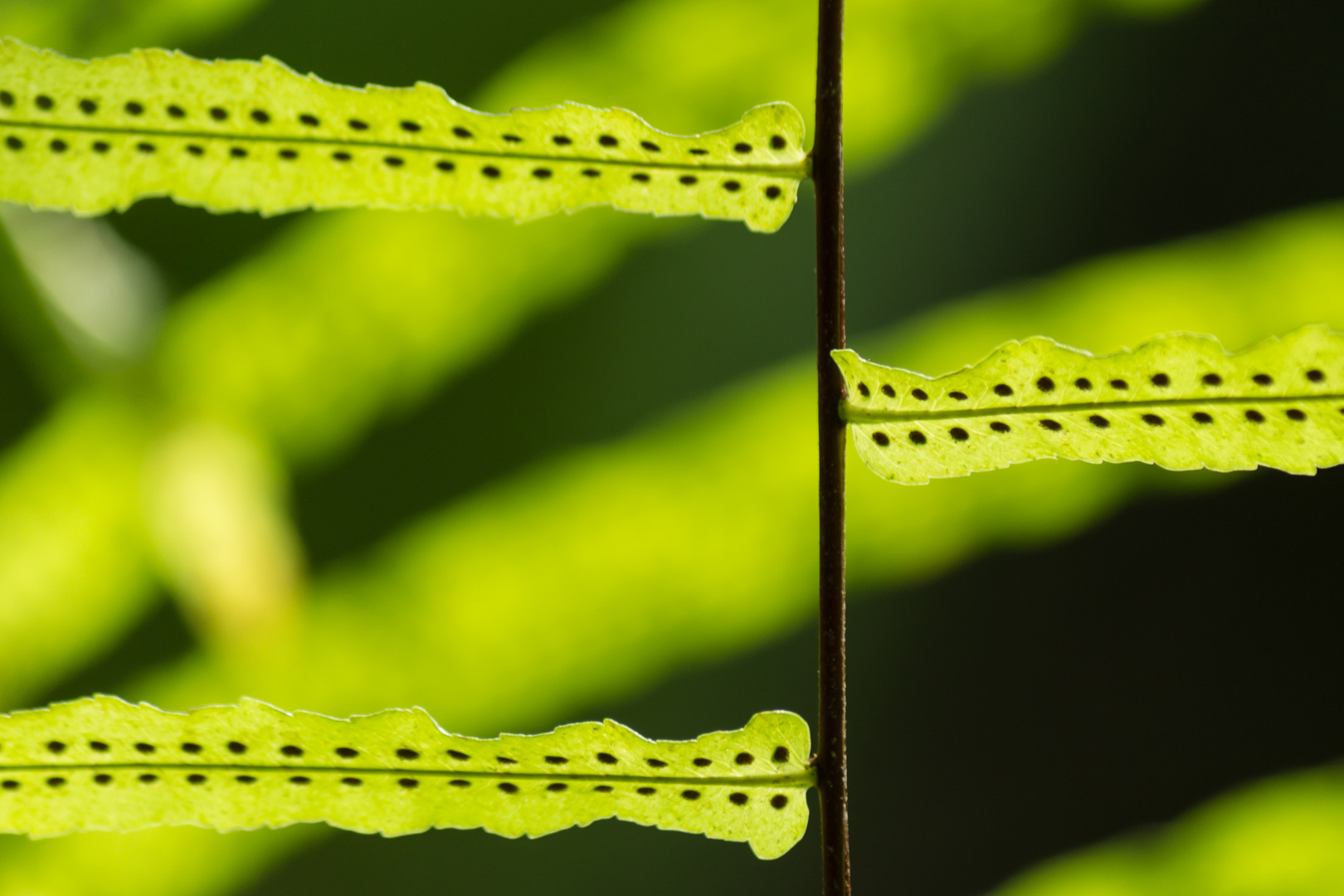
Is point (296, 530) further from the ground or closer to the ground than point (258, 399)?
closer to the ground

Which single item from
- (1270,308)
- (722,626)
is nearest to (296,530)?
(722,626)

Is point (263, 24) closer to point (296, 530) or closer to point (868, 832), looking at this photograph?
point (296, 530)

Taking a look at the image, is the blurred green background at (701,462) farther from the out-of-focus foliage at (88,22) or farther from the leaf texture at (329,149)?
the leaf texture at (329,149)

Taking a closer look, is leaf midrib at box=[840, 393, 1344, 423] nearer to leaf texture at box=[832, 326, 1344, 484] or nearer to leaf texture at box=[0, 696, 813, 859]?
leaf texture at box=[832, 326, 1344, 484]

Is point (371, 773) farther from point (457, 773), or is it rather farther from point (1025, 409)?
point (1025, 409)

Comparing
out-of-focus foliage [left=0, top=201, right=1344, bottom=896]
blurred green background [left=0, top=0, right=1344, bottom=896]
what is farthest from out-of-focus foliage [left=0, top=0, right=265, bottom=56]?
out-of-focus foliage [left=0, top=201, right=1344, bottom=896]

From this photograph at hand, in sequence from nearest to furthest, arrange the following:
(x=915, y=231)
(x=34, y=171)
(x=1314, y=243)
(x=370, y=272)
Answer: (x=34, y=171), (x=1314, y=243), (x=370, y=272), (x=915, y=231)

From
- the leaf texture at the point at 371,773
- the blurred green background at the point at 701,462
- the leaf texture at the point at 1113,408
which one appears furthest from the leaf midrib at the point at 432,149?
the blurred green background at the point at 701,462
